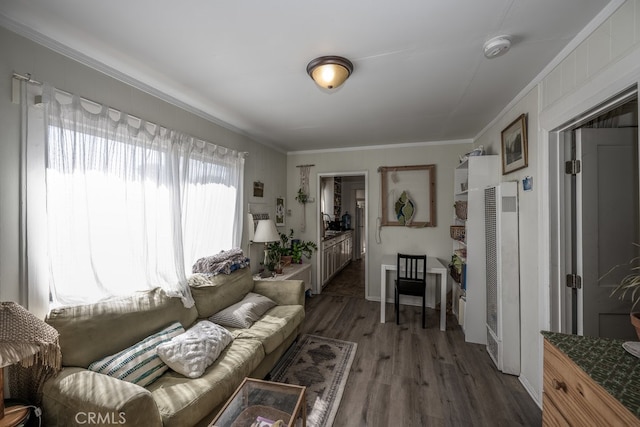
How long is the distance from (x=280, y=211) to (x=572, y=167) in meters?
3.51

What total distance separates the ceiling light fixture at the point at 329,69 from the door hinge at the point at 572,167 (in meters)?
1.65

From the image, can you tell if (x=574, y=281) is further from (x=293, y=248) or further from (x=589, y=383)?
(x=293, y=248)

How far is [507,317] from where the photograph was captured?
2.30m

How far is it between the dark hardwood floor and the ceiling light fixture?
238 cm

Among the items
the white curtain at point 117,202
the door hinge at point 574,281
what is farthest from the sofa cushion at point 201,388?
the door hinge at point 574,281

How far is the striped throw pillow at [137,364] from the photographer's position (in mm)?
1457

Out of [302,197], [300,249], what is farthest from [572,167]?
[302,197]

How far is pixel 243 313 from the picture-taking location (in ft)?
7.62

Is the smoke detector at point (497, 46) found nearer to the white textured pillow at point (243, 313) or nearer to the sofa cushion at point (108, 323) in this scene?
the white textured pillow at point (243, 313)

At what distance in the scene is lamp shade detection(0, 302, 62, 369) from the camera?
1103 mm

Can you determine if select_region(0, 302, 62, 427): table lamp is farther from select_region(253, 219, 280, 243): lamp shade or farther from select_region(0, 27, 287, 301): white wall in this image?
select_region(253, 219, 280, 243): lamp shade

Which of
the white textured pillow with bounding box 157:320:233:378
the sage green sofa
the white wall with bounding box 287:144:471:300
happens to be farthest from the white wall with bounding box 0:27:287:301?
the white wall with bounding box 287:144:471:300

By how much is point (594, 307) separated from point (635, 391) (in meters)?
1.12

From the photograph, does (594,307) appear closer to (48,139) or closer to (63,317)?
(63,317)
